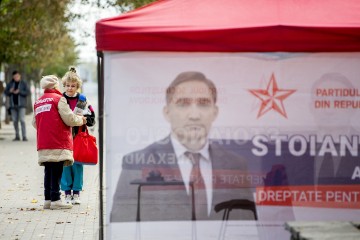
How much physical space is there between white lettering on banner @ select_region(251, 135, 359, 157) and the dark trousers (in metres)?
4.39

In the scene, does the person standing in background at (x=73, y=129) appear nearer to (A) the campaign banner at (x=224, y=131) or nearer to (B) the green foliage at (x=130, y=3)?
(A) the campaign banner at (x=224, y=131)

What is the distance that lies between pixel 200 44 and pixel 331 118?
4.05ft

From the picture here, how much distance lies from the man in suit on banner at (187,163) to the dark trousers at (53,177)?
13.0ft

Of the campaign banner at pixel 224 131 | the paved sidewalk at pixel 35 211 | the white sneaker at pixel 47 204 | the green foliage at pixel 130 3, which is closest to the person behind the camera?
the campaign banner at pixel 224 131

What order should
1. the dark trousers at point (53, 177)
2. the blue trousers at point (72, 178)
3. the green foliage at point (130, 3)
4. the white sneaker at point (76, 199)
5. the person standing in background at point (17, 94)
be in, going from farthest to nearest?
1. the green foliage at point (130, 3)
2. the person standing in background at point (17, 94)
3. the white sneaker at point (76, 199)
4. the blue trousers at point (72, 178)
5. the dark trousers at point (53, 177)

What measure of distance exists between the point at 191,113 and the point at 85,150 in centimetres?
451

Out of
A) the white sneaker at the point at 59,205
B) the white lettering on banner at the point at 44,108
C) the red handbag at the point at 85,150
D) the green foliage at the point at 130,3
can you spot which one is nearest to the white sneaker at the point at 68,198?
the white sneaker at the point at 59,205

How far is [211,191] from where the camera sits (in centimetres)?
788

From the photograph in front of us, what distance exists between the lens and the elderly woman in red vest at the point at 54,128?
37.8ft

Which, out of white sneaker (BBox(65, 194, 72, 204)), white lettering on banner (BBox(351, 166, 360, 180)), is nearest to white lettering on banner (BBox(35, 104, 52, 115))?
white sneaker (BBox(65, 194, 72, 204))

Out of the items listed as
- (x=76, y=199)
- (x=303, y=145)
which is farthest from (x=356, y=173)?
(x=76, y=199)

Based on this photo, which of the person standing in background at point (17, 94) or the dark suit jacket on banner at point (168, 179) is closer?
the dark suit jacket on banner at point (168, 179)

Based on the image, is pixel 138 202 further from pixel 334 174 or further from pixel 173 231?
pixel 334 174

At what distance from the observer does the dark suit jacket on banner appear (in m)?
7.85
